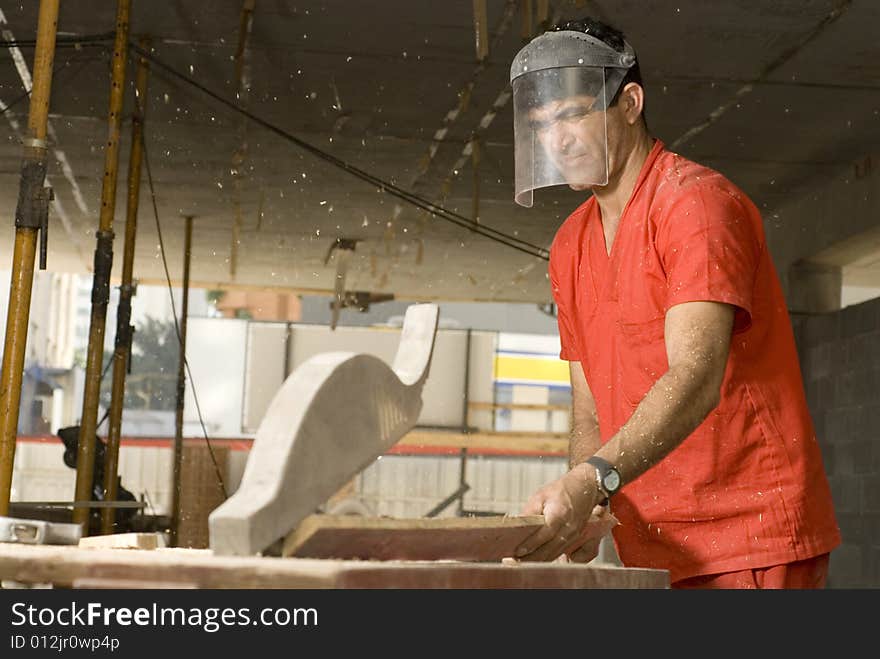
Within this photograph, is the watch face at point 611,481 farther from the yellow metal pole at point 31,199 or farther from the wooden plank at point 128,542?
the yellow metal pole at point 31,199

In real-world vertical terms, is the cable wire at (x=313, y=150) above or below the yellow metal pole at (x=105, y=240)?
above

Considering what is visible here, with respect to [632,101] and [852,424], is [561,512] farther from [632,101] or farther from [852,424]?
[852,424]

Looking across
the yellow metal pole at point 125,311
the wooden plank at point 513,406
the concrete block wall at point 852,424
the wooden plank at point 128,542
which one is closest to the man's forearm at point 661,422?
the wooden plank at point 128,542

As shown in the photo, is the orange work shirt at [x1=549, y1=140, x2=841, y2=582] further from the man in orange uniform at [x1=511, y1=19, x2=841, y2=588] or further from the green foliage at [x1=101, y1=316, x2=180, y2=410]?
the green foliage at [x1=101, y1=316, x2=180, y2=410]

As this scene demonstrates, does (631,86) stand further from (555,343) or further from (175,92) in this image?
(555,343)

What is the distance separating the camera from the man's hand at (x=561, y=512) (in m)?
0.96

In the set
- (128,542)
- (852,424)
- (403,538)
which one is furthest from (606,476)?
(852,424)

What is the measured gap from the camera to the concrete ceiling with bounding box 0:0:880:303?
16.7 feet

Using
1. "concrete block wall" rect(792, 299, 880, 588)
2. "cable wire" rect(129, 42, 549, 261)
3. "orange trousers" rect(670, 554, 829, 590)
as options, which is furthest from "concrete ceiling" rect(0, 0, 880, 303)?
"orange trousers" rect(670, 554, 829, 590)

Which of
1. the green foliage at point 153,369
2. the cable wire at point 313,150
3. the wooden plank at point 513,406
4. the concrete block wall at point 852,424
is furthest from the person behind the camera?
the green foliage at point 153,369

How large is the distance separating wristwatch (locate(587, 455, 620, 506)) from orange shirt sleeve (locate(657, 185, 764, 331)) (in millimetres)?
224

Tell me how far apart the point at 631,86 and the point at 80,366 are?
521 inches
